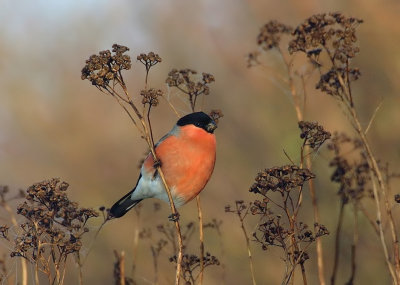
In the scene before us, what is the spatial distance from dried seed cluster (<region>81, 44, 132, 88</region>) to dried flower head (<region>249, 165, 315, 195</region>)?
3.09 ft

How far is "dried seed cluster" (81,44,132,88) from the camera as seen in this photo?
3.61 m

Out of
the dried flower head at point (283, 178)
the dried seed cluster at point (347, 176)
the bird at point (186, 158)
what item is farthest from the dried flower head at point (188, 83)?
the dried seed cluster at point (347, 176)

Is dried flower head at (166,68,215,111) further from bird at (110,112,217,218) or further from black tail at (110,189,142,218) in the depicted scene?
black tail at (110,189,142,218)

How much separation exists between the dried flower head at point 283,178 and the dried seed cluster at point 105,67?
940 mm

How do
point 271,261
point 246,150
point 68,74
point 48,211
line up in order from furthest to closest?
point 68,74
point 246,150
point 271,261
point 48,211

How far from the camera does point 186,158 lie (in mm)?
4520

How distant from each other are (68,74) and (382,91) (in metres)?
4.41

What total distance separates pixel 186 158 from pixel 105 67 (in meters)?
1.10

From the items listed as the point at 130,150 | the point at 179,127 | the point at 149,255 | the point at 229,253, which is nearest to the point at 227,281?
the point at 229,253

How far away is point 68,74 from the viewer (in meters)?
9.74

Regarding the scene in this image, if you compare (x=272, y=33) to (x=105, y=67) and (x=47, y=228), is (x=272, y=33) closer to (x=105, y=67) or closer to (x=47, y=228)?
(x=105, y=67)

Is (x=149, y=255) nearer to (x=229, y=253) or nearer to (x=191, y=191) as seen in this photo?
(x=229, y=253)

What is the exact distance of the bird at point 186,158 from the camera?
452cm

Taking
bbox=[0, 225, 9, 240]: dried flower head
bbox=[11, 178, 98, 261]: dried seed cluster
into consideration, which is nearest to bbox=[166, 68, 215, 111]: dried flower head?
bbox=[11, 178, 98, 261]: dried seed cluster
